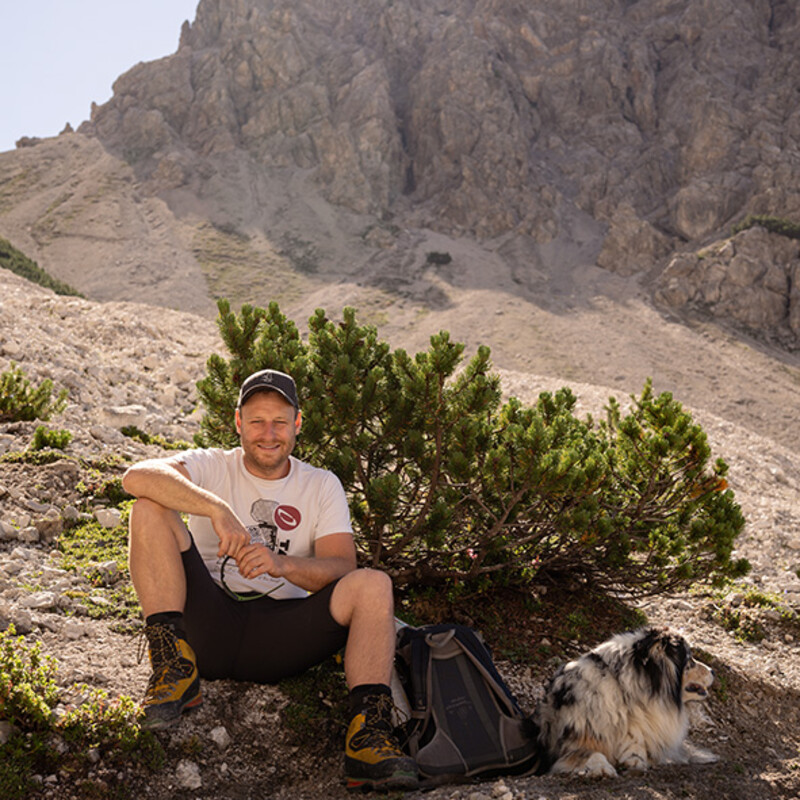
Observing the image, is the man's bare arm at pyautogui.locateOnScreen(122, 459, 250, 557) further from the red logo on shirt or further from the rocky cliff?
the rocky cliff

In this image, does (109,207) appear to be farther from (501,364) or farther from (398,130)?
(501,364)

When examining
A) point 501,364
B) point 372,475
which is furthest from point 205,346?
point 501,364

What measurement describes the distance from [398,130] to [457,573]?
253 ft

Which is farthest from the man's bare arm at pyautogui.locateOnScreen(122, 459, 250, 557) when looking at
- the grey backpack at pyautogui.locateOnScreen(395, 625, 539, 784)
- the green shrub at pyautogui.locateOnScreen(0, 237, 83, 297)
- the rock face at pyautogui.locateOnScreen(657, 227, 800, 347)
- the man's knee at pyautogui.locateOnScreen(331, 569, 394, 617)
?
the rock face at pyautogui.locateOnScreen(657, 227, 800, 347)

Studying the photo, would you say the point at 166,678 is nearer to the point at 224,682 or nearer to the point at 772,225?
the point at 224,682

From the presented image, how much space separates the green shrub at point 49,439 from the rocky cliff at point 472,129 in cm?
4769

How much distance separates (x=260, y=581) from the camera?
3643 mm

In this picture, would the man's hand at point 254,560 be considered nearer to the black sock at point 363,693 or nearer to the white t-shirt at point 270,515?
the white t-shirt at point 270,515

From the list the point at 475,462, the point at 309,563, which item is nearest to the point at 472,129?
the point at 475,462

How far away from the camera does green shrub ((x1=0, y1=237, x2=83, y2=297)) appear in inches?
1574

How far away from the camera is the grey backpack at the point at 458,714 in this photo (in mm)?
3432

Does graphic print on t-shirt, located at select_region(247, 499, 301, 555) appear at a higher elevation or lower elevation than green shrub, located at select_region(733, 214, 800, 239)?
lower

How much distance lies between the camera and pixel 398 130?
247 feet

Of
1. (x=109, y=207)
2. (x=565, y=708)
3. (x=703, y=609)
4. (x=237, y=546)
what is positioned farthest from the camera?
(x=109, y=207)
